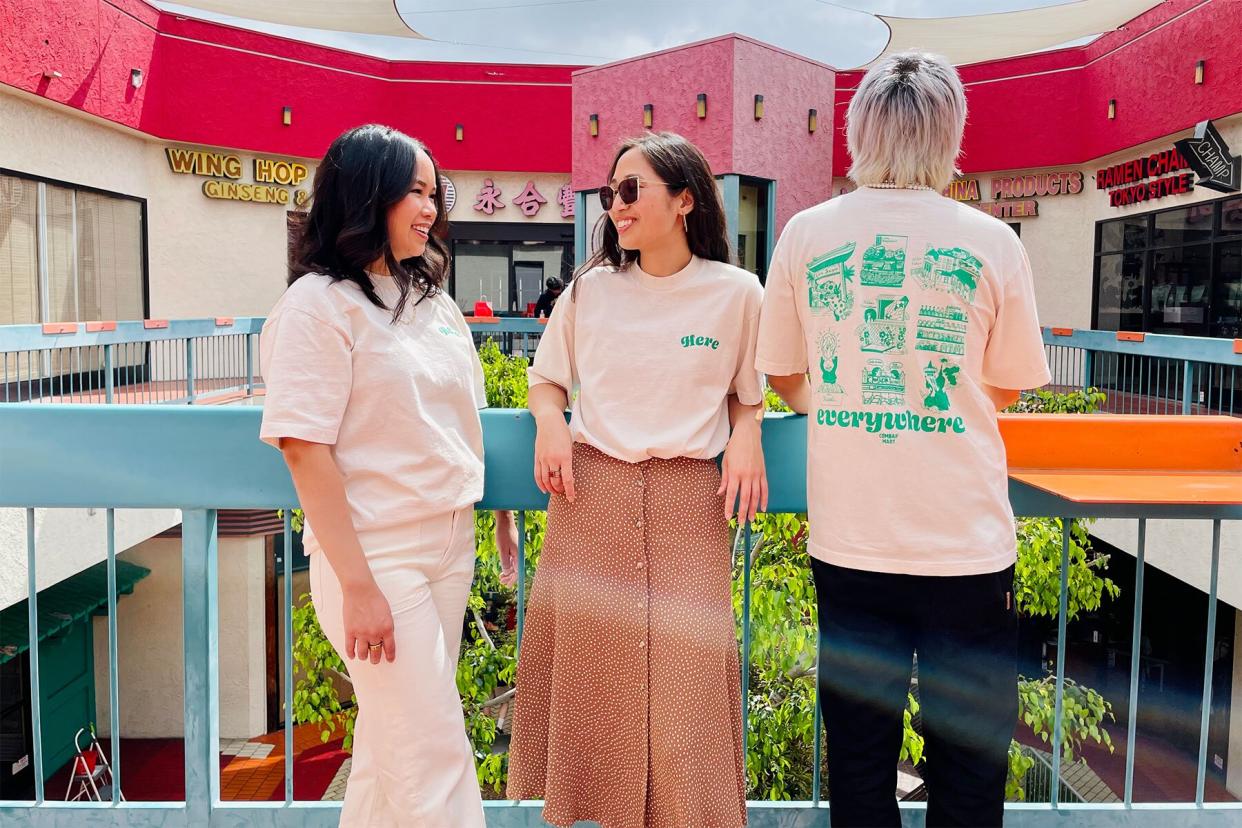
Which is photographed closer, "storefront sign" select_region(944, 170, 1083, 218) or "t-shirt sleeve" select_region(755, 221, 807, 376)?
"t-shirt sleeve" select_region(755, 221, 807, 376)

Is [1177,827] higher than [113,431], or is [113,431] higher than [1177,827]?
[113,431]

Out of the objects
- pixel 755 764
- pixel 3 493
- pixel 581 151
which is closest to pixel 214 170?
pixel 581 151

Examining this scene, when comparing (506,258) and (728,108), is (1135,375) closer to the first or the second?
(728,108)

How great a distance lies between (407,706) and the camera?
1681 millimetres

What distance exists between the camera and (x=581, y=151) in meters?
15.4

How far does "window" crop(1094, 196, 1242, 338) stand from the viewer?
11977 millimetres

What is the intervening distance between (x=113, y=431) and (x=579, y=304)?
100cm

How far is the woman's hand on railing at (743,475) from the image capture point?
70.7 inches

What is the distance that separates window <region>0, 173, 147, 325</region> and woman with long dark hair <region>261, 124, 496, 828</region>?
11641 millimetres

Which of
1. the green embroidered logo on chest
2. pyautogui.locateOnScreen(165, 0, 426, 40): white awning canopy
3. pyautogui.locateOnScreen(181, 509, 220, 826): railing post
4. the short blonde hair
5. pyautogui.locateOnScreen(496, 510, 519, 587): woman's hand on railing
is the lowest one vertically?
pyautogui.locateOnScreen(181, 509, 220, 826): railing post

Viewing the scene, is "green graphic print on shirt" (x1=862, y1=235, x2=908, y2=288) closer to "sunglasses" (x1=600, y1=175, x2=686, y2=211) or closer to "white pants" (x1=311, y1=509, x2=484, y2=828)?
"sunglasses" (x1=600, y1=175, x2=686, y2=211)

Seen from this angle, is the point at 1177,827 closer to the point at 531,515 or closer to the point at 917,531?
the point at 917,531

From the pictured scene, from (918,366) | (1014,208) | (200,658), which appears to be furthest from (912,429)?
(1014,208)

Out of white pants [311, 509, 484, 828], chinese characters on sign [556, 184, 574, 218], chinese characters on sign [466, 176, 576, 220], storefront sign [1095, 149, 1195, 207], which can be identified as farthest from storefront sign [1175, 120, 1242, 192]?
white pants [311, 509, 484, 828]
